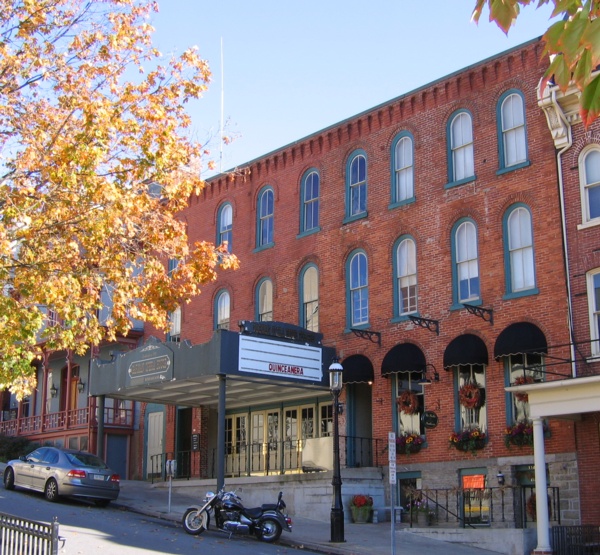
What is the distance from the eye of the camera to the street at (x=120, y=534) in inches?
717

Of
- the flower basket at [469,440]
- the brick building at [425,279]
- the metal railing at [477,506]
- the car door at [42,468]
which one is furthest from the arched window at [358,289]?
the car door at [42,468]

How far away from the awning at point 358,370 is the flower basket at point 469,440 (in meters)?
3.67

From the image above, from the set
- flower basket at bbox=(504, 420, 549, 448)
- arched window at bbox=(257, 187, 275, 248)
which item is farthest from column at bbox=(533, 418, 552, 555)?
arched window at bbox=(257, 187, 275, 248)

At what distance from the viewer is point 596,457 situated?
69.9ft

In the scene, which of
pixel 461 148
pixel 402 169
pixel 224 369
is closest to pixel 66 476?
pixel 224 369

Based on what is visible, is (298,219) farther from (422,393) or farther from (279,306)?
(422,393)

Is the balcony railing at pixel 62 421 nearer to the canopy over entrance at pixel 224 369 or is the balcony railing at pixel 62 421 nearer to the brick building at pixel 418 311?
the brick building at pixel 418 311

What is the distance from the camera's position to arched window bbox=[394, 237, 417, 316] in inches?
1057

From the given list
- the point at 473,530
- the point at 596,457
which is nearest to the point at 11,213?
the point at 473,530

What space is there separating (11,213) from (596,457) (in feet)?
46.1

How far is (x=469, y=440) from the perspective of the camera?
942 inches

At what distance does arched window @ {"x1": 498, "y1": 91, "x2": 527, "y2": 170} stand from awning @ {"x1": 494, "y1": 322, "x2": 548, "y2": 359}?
440cm

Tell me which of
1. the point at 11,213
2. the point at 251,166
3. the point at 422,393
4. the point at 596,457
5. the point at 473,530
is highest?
the point at 251,166

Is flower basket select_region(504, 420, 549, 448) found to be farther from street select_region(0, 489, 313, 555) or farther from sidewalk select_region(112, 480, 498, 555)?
street select_region(0, 489, 313, 555)
